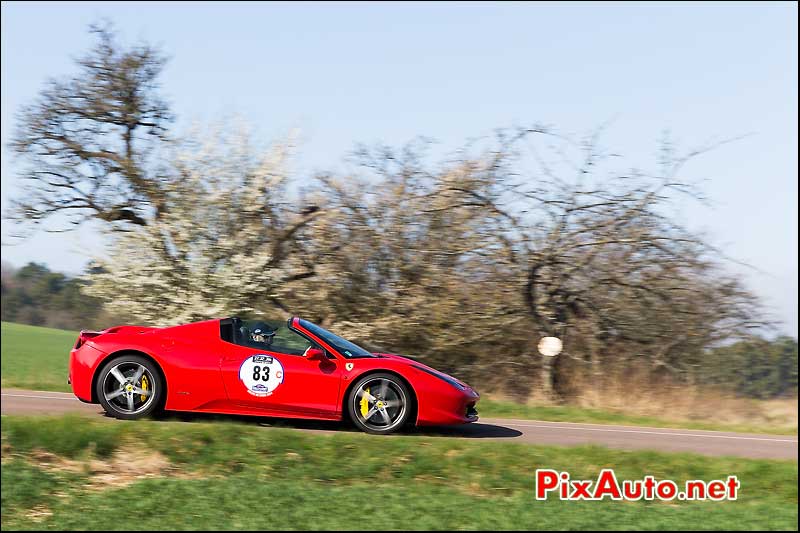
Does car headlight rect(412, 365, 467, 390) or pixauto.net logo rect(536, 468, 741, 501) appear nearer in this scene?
pixauto.net logo rect(536, 468, 741, 501)

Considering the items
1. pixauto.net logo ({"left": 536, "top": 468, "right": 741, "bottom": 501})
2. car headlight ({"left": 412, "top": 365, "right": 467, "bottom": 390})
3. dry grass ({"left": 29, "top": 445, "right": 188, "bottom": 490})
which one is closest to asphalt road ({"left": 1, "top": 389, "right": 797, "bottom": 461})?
car headlight ({"left": 412, "top": 365, "right": 467, "bottom": 390})

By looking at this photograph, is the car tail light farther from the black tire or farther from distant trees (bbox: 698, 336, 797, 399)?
distant trees (bbox: 698, 336, 797, 399)

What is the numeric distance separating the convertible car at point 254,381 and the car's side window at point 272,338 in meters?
0.01

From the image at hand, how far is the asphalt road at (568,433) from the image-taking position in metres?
10.4

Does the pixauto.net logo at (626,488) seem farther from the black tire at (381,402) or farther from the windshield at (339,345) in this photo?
the windshield at (339,345)

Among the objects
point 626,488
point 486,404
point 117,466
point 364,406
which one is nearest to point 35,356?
point 486,404

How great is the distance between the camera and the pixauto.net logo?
26.1ft

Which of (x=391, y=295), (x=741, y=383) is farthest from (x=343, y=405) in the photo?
(x=741, y=383)

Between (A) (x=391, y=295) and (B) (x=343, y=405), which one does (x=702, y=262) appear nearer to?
(A) (x=391, y=295)

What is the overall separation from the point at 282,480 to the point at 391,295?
1169 cm

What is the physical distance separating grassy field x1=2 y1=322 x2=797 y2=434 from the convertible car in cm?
324

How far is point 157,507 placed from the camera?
7.02 m

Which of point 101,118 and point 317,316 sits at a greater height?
point 101,118

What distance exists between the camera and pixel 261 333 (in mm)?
10219
